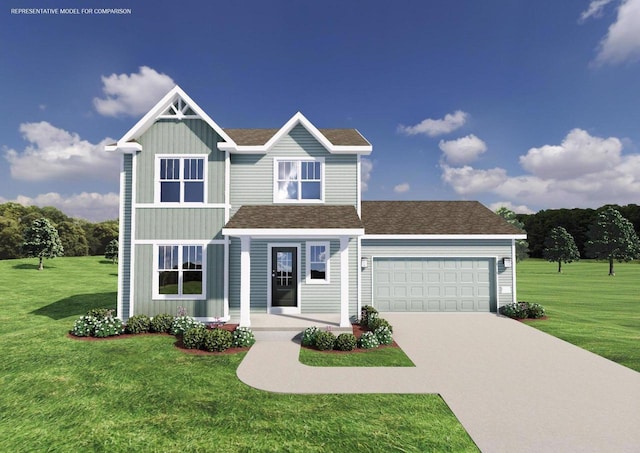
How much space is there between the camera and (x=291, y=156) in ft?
45.8

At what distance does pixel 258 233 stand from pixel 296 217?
178cm

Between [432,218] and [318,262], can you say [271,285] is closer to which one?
[318,262]

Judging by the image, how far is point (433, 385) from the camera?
7711mm

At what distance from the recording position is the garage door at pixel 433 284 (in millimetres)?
15805

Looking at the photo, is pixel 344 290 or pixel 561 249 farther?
pixel 561 249

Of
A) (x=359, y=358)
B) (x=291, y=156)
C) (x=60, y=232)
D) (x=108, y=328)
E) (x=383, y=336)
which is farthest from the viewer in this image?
(x=60, y=232)

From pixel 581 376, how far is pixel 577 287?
24521mm

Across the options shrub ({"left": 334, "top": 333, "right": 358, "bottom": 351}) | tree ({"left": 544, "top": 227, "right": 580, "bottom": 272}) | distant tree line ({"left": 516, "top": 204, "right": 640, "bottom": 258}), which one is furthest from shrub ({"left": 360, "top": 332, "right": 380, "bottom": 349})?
distant tree line ({"left": 516, "top": 204, "right": 640, "bottom": 258})

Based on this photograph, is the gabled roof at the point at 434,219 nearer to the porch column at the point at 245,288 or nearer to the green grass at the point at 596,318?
the green grass at the point at 596,318

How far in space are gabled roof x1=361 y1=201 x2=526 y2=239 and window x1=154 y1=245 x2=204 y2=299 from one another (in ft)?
26.9

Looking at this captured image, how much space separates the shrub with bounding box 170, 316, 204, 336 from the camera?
11750mm

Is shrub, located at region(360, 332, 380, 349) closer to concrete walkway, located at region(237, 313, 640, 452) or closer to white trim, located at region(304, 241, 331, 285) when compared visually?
concrete walkway, located at region(237, 313, 640, 452)

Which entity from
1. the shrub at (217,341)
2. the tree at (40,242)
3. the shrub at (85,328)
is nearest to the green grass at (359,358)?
the shrub at (217,341)

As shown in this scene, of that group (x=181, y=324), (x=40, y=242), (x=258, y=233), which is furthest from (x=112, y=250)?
(x=258, y=233)
